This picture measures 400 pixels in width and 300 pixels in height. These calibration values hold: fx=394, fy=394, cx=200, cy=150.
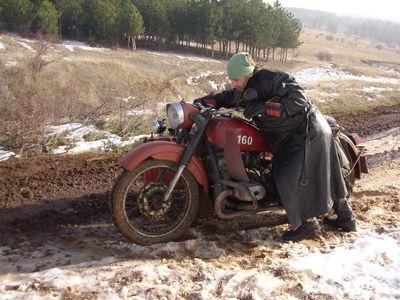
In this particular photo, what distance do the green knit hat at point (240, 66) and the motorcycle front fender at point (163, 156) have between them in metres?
0.92

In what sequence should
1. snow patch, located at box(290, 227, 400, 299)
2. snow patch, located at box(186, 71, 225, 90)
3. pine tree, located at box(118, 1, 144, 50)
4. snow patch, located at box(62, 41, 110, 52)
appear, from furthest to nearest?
1. pine tree, located at box(118, 1, 144, 50)
2. snow patch, located at box(62, 41, 110, 52)
3. snow patch, located at box(186, 71, 225, 90)
4. snow patch, located at box(290, 227, 400, 299)

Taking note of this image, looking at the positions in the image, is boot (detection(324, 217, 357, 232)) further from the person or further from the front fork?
the front fork

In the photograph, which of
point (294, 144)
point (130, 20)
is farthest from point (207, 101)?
point (130, 20)

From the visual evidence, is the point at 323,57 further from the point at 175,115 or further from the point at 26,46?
the point at 175,115

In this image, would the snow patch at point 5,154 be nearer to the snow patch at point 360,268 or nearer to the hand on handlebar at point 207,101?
the hand on handlebar at point 207,101

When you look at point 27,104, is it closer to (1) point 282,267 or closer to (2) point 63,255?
(2) point 63,255

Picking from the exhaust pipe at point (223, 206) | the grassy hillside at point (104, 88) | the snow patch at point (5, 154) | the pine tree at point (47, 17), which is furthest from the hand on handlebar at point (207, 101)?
the pine tree at point (47, 17)

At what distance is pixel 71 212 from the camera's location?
483cm

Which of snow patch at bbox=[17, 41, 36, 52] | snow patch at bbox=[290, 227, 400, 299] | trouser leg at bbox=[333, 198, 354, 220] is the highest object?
snow patch at bbox=[17, 41, 36, 52]

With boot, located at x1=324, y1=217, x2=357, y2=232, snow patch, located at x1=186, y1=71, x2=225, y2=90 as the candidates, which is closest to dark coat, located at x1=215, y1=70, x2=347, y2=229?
boot, located at x1=324, y1=217, x2=357, y2=232

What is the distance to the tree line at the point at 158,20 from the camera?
52.2m

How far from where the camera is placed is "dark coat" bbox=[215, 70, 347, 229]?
13.4ft

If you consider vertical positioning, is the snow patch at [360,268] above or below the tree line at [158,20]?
below

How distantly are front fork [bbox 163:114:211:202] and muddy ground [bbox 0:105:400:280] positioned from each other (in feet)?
2.59
